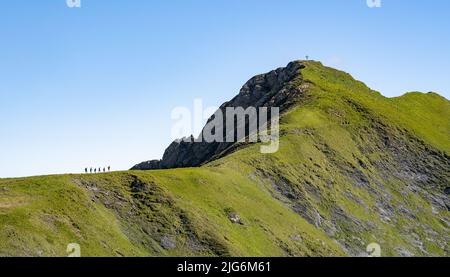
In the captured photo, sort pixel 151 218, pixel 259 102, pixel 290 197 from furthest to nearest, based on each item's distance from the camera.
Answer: pixel 259 102, pixel 290 197, pixel 151 218

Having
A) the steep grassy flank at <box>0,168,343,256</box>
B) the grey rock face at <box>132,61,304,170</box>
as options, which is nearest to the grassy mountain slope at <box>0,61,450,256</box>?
the steep grassy flank at <box>0,168,343,256</box>

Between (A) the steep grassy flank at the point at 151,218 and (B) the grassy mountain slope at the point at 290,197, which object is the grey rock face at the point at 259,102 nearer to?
(B) the grassy mountain slope at the point at 290,197

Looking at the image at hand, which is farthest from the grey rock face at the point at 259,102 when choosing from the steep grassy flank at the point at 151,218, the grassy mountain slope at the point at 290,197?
the steep grassy flank at the point at 151,218

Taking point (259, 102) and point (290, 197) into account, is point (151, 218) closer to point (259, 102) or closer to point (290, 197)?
point (290, 197)

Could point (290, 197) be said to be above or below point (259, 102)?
below

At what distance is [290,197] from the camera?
119 m

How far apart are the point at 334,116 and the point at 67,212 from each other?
292ft

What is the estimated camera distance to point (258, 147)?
13212 centimetres

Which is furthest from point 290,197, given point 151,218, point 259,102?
point 259,102

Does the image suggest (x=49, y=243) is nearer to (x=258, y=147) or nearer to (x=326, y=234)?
(x=326, y=234)

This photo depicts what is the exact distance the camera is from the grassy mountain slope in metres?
83.6

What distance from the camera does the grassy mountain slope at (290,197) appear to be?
83.6 metres

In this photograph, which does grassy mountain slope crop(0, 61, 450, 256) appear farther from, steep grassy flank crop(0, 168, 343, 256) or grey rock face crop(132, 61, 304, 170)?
grey rock face crop(132, 61, 304, 170)
